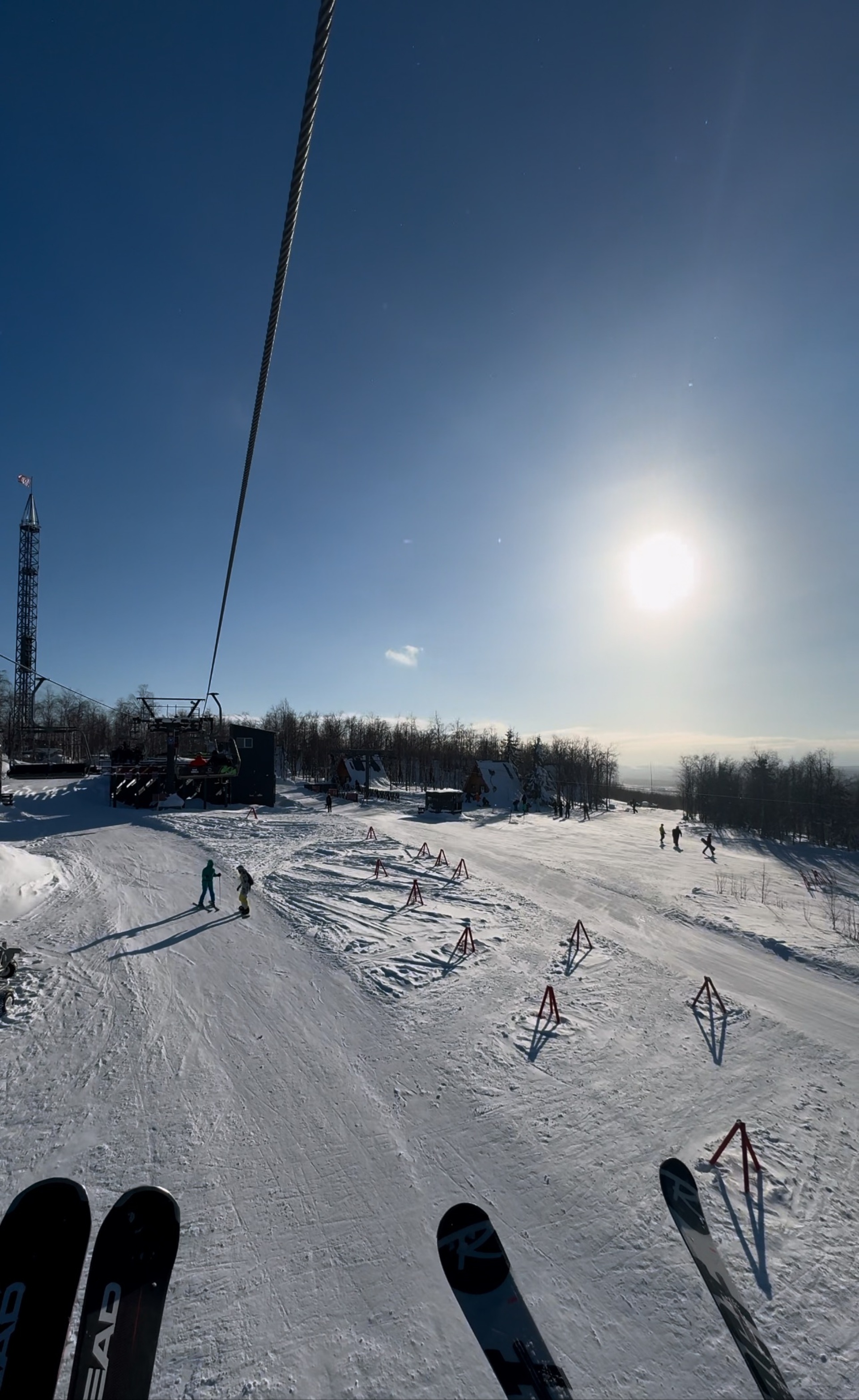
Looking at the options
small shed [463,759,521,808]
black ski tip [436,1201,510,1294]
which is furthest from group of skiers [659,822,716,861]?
black ski tip [436,1201,510,1294]

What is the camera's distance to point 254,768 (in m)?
39.9

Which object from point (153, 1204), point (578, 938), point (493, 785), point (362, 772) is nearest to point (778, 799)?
point (493, 785)

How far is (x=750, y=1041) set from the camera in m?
8.96

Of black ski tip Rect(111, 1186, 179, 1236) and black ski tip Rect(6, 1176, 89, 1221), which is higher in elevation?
black ski tip Rect(6, 1176, 89, 1221)

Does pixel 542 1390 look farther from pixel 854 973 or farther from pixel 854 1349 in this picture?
pixel 854 973

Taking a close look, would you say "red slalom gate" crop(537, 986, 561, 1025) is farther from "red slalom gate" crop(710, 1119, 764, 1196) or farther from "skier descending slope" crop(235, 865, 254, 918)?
"skier descending slope" crop(235, 865, 254, 918)

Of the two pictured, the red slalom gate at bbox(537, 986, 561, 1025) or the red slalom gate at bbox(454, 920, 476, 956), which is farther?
the red slalom gate at bbox(454, 920, 476, 956)

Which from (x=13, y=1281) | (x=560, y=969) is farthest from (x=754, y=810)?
(x=13, y=1281)

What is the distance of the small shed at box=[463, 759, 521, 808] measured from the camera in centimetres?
5262

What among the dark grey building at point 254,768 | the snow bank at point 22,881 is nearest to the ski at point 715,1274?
the snow bank at point 22,881

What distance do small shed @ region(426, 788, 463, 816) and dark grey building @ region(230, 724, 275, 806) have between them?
12.6m

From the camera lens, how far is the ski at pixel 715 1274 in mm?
3812

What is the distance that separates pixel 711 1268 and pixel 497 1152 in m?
2.16

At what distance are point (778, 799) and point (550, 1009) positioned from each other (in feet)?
210
